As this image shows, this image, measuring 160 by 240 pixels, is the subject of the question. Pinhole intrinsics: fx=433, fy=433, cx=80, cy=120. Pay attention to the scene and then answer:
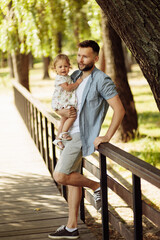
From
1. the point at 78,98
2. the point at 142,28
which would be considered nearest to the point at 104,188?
the point at 78,98

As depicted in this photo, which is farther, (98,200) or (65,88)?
(98,200)

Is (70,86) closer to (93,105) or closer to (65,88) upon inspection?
(65,88)

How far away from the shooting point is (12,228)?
4.46m

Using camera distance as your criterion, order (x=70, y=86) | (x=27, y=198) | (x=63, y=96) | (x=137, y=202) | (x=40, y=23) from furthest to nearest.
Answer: (x=40, y=23) < (x=27, y=198) < (x=63, y=96) < (x=70, y=86) < (x=137, y=202)

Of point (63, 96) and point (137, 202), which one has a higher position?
point (63, 96)

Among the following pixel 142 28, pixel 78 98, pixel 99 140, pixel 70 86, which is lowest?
pixel 99 140

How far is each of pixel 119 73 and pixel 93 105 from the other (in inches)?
267

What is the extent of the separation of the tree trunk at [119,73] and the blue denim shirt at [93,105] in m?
6.57

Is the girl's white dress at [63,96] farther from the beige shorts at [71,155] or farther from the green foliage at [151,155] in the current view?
the green foliage at [151,155]

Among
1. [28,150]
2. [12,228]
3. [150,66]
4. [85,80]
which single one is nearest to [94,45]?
[85,80]

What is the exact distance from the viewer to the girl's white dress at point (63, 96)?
3900mm

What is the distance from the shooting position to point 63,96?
3.97m

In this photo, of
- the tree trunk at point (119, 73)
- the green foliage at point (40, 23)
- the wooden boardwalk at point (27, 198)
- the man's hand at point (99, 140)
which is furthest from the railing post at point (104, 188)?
the tree trunk at point (119, 73)

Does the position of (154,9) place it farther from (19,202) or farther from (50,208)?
(19,202)
